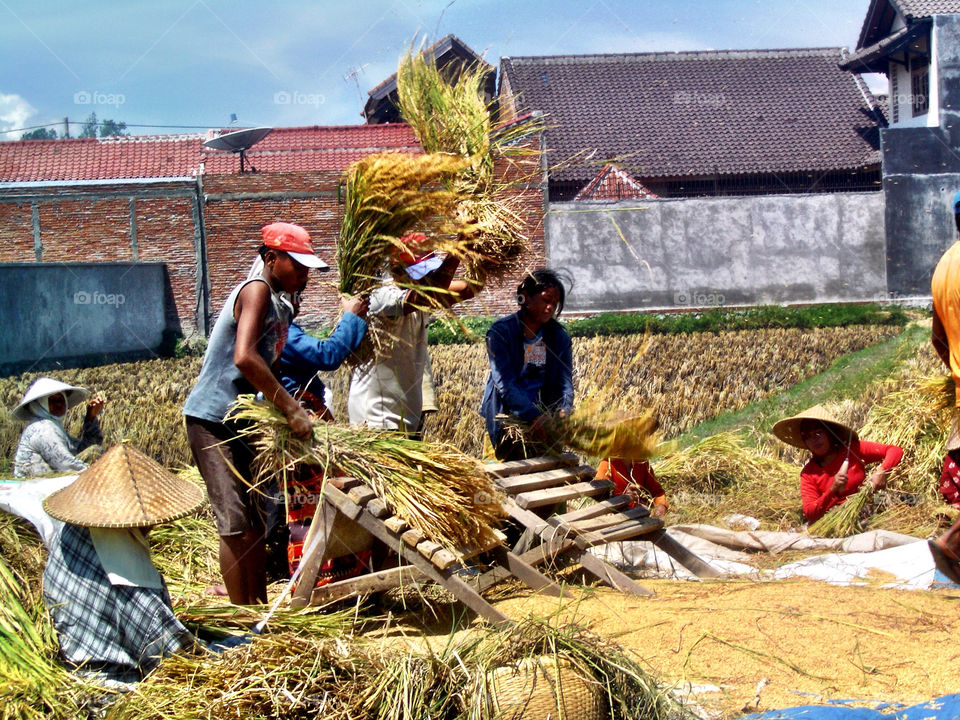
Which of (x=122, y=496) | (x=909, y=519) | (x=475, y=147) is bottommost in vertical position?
(x=909, y=519)

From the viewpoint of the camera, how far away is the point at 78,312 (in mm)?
15539

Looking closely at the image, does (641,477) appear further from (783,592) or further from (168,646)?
(168,646)

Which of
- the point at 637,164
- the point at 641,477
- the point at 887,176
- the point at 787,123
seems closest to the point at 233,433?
the point at 641,477

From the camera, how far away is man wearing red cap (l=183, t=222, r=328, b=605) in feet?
11.4

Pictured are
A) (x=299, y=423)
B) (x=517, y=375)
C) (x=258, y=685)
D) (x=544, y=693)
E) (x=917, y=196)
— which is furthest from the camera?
(x=917, y=196)

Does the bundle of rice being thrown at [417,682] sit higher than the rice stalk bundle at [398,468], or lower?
lower

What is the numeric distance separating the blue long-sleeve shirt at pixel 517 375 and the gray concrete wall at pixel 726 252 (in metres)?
11.6

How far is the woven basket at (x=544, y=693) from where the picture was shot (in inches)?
96.6

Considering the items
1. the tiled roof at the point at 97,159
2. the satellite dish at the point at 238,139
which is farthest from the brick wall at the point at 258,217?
the tiled roof at the point at 97,159

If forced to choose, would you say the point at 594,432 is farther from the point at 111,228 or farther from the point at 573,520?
the point at 111,228

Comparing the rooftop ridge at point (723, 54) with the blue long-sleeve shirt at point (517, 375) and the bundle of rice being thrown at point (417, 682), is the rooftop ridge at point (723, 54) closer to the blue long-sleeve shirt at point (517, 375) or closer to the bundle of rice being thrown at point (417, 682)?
the blue long-sleeve shirt at point (517, 375)

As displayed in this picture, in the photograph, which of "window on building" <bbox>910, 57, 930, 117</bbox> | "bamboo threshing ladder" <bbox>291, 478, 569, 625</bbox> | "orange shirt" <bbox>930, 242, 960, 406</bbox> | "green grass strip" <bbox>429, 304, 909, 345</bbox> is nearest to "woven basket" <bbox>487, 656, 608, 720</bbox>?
"bamboo threshing ladder" <bbox>291, 478, 569, 625</bbox>

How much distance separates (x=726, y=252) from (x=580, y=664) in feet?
48.8

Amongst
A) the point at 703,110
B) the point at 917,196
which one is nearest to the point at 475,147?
the point at 917,196
